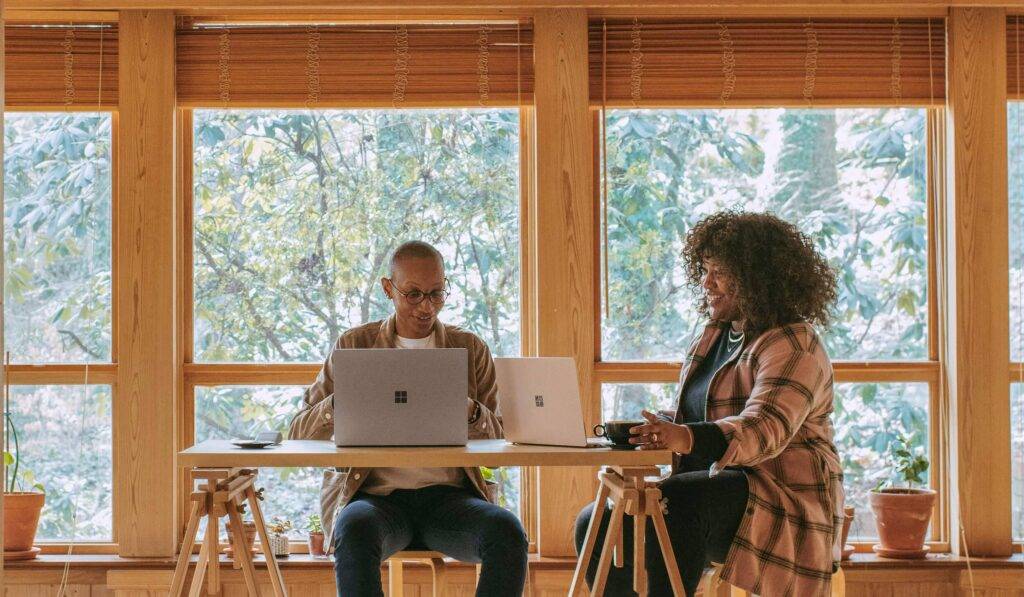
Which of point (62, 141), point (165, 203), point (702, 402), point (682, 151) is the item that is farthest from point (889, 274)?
point (62, 141)

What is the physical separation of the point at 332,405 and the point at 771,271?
124cm

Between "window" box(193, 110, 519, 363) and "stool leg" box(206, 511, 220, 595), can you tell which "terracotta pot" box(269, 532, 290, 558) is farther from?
"stool leg" box(206, 511, 220, 595)

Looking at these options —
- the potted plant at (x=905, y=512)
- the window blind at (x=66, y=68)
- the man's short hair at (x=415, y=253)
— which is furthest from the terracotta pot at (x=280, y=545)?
Answer: the potted plant at (x=905, y=512)

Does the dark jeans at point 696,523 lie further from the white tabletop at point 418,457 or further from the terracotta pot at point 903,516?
the terracotta pot at point 903,516

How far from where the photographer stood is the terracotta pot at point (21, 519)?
351 centimetres

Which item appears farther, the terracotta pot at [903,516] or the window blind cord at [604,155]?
the window blind cord at [604,155]

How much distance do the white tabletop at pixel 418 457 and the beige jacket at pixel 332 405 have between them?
393 millimetres

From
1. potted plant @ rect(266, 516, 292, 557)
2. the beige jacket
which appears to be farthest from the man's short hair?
potted plant @ rect(266, 516, 292, 557)

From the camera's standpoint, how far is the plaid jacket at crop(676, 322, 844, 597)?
2.48 metres

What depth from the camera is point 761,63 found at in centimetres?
370

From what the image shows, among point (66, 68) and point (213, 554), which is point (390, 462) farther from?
point (66, 68)

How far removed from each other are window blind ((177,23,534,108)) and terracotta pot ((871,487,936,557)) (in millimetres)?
1908

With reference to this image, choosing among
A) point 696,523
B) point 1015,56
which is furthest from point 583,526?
point 1015,56

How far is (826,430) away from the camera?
8.73 ft
